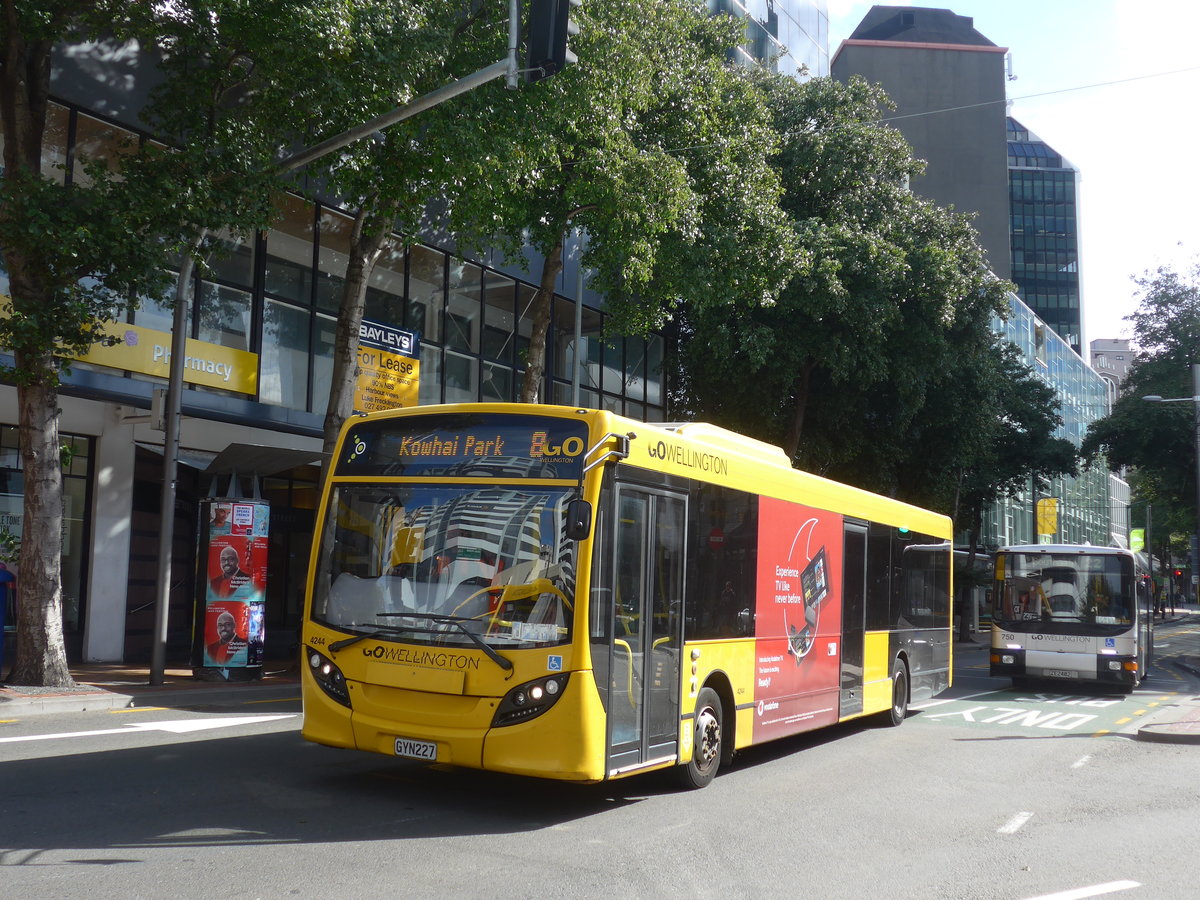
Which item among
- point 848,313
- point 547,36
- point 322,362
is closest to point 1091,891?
point 547,36

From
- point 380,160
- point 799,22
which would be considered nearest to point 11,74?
point 380,160

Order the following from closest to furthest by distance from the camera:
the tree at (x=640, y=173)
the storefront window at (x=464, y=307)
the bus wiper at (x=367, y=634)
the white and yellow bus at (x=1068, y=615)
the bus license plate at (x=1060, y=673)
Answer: the bus wiper at (x=367, y=634)
the tree at (x=640, y=173)
the white and yellow bus at (x=1068, y=615)
the bus license plate at (x=1060, y=673)
the storefront window at (x=464, y=307)

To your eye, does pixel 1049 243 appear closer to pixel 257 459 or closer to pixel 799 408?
pixel 799 408

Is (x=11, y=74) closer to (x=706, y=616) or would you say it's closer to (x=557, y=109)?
(x=557, y=109)

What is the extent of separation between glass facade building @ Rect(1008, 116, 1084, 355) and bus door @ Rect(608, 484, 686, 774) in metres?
106

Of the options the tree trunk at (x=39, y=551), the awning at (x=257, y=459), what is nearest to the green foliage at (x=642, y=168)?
the awning at (x=257, y=459)

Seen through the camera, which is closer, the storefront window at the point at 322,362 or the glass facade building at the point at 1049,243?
the storefront window at the point at 322,362

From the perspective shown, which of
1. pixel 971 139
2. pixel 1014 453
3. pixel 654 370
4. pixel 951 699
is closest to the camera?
pixel 951 699

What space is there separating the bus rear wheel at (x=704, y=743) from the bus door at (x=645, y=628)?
43cm

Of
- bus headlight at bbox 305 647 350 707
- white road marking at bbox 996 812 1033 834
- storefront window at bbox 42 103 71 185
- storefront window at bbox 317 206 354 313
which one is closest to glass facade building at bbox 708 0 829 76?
storefront window at bbox 317 206 354 313

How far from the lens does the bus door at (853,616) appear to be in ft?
41.3

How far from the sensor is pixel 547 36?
30.8ft

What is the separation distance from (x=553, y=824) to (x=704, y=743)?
2090mm

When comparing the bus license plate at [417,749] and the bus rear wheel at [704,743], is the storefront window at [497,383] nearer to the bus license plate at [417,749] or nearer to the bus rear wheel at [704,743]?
the bus rear wheel at [704,743]
